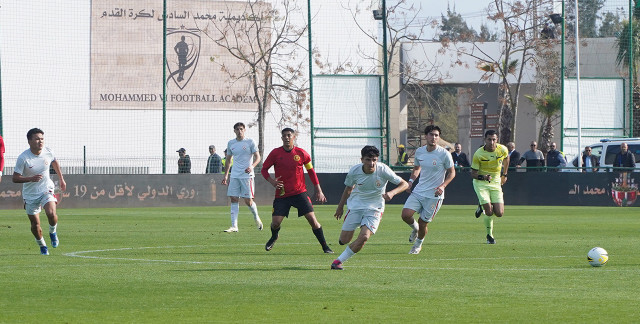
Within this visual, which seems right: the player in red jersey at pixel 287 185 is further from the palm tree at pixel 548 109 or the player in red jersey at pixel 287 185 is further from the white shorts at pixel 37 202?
the palm tree at pixel 548 109

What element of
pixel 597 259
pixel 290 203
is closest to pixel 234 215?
pixel 290 203

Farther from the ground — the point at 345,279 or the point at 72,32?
the point at 72,32

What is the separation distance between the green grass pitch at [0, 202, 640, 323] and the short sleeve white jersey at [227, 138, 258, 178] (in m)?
1.16

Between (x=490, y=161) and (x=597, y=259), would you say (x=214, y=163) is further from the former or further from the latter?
(x=597, y=259)

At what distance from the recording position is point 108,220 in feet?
85.5

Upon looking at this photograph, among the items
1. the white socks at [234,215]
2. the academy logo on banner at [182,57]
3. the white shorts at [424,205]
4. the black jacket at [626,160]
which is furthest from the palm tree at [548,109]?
the white shorts at [424,205]

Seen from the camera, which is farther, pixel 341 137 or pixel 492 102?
pixel 492 102

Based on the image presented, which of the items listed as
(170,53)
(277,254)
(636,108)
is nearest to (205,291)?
(277,254)

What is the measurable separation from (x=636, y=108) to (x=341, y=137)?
10167 mm

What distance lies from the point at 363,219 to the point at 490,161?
20.8 feet

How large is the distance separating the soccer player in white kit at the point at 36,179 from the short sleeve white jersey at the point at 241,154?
6.05 metres

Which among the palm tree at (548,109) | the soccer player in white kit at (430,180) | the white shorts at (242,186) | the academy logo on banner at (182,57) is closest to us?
the soccer player in white kit at (430,180)

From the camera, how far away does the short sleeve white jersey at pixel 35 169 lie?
15.6m

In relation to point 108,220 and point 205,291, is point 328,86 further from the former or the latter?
point 205,291
